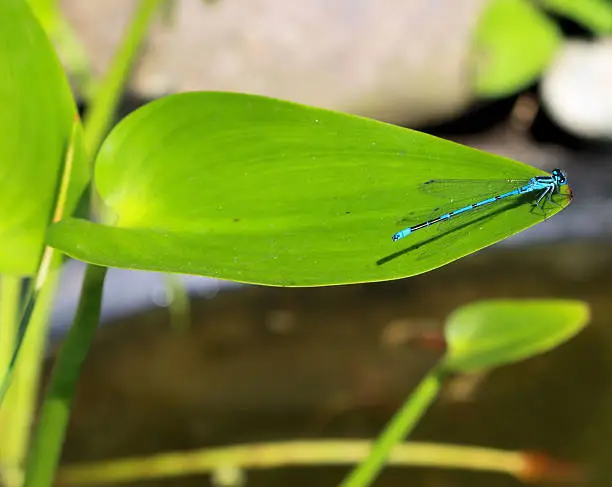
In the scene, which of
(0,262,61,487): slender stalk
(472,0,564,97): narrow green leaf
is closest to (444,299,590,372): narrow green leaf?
(0,262,61,487): slender stalk

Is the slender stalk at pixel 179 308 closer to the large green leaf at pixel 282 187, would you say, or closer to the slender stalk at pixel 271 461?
the slender stalk at pixel 271 461

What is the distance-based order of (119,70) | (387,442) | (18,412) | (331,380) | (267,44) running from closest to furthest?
(387,442)
(119,70)
(18,412)
(331,380)
(267,44)

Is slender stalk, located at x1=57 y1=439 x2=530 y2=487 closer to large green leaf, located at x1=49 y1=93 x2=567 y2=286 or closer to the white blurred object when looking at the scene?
large green leaf, located at x1=49 y1=93 x2=567 y2=286

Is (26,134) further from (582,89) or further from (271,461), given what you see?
(582,89)

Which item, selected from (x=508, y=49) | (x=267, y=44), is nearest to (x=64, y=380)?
(x=267, y=44)

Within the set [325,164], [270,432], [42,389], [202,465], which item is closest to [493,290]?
[270,432]

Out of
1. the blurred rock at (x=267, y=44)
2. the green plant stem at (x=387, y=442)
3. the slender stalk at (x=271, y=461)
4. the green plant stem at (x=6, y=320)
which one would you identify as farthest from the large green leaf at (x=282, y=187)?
the blurred rock at (x=267, y=44)
